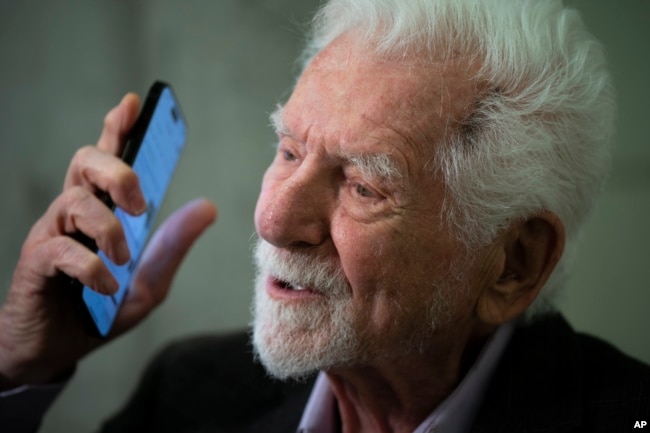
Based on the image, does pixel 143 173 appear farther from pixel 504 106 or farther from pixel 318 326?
pixel 504 106

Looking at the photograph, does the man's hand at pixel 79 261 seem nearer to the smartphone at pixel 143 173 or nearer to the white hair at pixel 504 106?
the smartphone at pixel 143 173

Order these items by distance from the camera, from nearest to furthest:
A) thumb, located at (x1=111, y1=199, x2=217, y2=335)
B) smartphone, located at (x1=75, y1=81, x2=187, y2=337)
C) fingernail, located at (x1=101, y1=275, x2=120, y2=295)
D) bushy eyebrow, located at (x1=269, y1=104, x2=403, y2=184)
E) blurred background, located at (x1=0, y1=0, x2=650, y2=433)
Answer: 1. bushy eyebrow, located at (x1=269, y1=104, x2=403, y2=184)
2. fingernail, located at (x1=101, y1=275, x2=120, y2=295)
3. smartphone, located at (x1=75, y1=81, x2=187, y2=337)
4. thumb, located at (x1=111, y1=199, x2=217, y2=335)
5. blurred background, located at (x1=0, y1=0, x2=650, y2=433)

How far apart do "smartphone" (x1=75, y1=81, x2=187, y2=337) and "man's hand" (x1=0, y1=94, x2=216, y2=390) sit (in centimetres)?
4

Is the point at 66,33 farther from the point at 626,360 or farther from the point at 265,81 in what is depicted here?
the point at 626,360

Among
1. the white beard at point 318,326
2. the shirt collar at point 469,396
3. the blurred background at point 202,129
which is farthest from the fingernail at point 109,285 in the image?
the blurred background at point 202,129

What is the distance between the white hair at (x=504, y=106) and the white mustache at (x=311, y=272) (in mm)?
219

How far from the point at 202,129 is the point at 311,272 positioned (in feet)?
4.15

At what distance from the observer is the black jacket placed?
138cm

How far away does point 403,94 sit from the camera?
1250 mm

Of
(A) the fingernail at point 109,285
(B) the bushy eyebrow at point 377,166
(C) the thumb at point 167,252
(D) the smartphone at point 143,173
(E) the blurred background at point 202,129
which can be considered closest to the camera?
(B) the bushy eyebrow at point 377,166

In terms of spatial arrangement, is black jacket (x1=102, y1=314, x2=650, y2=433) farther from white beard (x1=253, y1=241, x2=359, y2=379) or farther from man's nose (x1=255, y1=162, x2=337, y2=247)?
man's nose (x1=255, y1=162, x2=337, y2=247)

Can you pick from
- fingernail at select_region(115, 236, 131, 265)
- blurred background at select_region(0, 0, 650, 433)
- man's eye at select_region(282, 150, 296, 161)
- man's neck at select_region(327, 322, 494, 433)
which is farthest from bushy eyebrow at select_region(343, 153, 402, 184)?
blurred background at select_region(0, 0, 650, 433)

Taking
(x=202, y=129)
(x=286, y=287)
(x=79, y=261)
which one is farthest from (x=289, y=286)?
(x=202, y=129)

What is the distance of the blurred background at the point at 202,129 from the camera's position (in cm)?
209
